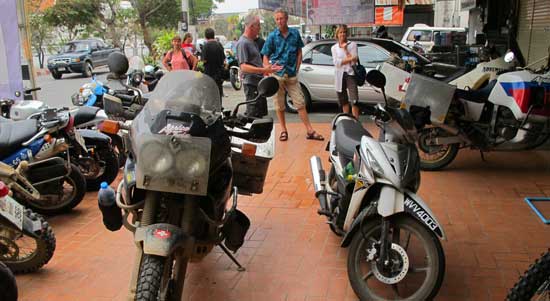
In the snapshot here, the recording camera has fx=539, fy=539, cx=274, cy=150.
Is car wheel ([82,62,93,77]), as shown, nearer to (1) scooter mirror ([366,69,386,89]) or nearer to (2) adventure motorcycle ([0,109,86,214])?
(2) adventure motorcycle ([0,109,86,214])

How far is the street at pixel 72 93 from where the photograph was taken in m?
10.7

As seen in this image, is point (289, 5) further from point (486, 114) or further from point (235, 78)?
point (486, 114)

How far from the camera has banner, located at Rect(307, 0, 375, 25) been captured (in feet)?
29.7

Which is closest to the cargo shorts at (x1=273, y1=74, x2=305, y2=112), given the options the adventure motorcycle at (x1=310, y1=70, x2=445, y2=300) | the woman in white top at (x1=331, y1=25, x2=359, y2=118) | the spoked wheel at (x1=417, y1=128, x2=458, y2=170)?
the woman in white top at (x1=331, y1=25, x2=359, y2=118)

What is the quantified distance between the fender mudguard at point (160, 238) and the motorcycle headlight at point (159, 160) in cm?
29

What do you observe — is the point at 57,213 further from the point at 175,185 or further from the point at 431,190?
the point at 431,190

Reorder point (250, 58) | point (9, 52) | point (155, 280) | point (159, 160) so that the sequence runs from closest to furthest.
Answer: point (155, 280) < point (159, 160) < point (9, 52) < point (250, 58)

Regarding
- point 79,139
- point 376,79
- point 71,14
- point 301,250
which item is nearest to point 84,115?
point 79,139

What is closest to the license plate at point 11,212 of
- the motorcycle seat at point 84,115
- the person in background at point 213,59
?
the motorcycle seat at point 84,115

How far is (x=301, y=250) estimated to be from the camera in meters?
4.25

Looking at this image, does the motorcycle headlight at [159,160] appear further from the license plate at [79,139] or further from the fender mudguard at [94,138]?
the fender mudguard at [94,138]

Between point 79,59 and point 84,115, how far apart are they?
61.3ft

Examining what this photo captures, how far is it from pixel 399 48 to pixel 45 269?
8319 millimetres

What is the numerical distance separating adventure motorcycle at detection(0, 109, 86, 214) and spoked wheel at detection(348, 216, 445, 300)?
9.72 ft
